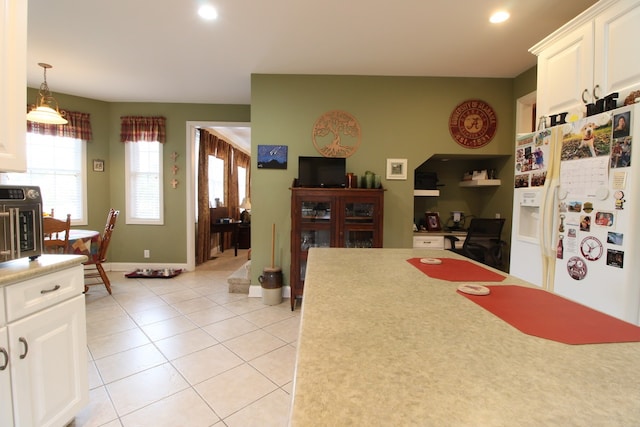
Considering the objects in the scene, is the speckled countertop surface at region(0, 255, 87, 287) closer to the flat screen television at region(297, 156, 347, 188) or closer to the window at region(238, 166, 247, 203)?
the flat screen television at region(297, 156, 347, 188)

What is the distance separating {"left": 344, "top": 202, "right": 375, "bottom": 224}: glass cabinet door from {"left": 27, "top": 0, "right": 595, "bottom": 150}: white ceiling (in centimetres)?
155

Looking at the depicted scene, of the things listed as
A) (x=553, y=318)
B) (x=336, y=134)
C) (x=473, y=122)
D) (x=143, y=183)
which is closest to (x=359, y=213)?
(x=336, y=134)

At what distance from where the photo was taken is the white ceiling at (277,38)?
217cm

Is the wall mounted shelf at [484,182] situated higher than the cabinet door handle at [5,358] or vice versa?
the wall mounted shelf at [484,182]

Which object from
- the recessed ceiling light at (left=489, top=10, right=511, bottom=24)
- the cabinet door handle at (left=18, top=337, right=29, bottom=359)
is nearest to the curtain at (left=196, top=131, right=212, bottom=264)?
the cabinet door handle at (left=18, top=337, right=29, bottom=359)

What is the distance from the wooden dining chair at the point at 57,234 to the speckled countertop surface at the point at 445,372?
10.2 ft

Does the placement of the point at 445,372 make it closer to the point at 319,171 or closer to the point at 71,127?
the point at 319,171

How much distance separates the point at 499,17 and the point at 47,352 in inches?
143

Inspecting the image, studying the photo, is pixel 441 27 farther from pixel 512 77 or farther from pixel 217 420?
pixel 217 420

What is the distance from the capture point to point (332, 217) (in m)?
3.01

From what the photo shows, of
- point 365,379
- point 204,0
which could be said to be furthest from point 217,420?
point 204,0

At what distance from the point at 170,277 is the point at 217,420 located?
3.10 metres

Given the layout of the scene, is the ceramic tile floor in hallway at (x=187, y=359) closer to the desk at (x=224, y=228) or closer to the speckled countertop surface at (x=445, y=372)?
Answer: the speckled countertop surface at (x=445, y=372)

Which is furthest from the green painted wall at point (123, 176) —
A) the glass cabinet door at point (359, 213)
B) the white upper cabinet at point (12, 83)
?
the white upper cabinet at point (12, 83)
